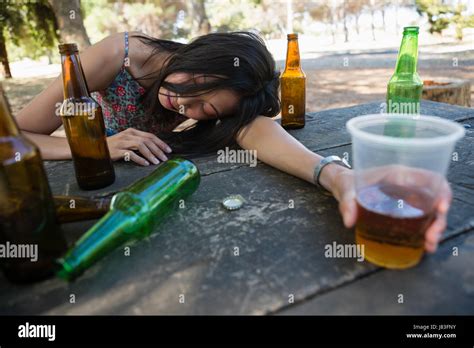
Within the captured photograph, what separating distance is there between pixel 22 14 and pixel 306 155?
895cm

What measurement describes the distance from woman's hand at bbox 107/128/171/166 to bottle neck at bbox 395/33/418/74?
105 cm

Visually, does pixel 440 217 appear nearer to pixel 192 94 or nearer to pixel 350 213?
pixel 350 213

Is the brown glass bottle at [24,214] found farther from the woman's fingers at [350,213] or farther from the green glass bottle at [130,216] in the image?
the woman's fingers at [350,213]

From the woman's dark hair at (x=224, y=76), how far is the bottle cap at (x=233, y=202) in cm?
50

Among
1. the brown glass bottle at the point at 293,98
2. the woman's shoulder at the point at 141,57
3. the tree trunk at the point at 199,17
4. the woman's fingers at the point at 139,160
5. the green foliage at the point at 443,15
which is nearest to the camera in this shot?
the woman's fingers at the point at 139,160

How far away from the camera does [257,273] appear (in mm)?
687

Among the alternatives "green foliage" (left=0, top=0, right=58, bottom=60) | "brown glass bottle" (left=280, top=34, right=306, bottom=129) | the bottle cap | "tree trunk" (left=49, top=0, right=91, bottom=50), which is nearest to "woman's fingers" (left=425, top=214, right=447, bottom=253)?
the bottle cap

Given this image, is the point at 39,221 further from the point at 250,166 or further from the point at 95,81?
the point at 95,81

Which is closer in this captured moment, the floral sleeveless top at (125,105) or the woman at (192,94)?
the woman at (192,94)

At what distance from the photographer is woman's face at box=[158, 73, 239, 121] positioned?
138 centimetres

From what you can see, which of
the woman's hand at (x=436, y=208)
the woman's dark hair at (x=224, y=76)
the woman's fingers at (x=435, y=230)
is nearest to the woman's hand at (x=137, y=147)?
the woman's dark hair at (x=224, y=76)

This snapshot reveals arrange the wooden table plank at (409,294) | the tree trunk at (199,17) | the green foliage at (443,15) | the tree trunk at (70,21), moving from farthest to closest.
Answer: the green foliage at (443,15), the tree trunk at (199,17), the tree trunk at (70,21), the wooden table plank at (409,294)

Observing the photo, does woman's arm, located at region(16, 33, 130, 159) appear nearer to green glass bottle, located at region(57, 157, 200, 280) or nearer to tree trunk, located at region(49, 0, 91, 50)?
green glass bottle, located at region(57, 157, 200, 280)

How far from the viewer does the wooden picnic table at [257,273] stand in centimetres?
61
